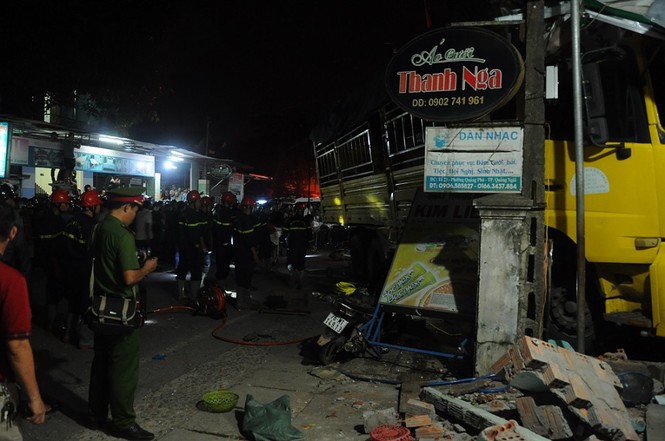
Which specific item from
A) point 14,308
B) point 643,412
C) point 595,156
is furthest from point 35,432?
point 595,156

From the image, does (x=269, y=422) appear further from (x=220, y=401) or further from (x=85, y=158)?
(x=85, y=158)

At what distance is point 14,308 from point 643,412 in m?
4.85

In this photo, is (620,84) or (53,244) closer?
(620,84)

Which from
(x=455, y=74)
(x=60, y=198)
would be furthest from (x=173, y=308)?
(x=455, y=74)

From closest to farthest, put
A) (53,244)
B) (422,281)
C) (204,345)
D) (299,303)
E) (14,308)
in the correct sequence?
(14,308)
(422,281)
(204,345)
(53,244)
(299,303)

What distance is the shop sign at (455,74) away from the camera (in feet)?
16.8

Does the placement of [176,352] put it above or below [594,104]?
below

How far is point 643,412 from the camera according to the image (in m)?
4.57

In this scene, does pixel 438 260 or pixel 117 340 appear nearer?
pixel 117 340

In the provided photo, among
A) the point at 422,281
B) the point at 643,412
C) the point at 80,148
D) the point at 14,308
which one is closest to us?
the point at 14,308

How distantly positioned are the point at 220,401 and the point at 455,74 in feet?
12.6

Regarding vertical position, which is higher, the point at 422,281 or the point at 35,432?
the point at 422,281

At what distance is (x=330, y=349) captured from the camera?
5.79 meters

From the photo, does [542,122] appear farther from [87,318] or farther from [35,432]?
[35,432]
